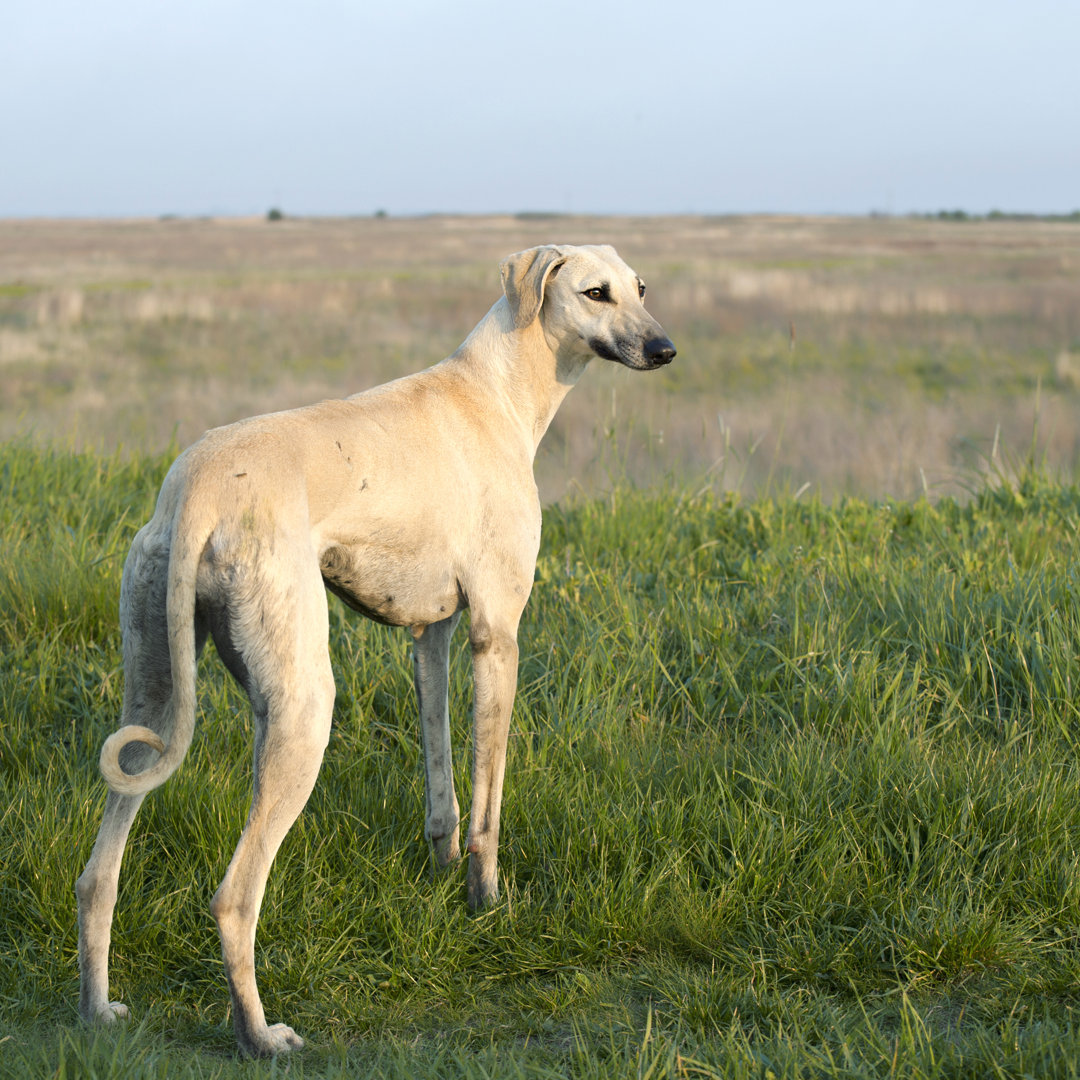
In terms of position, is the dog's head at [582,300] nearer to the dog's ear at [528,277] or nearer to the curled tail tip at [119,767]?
the dog's ear at [528,277]

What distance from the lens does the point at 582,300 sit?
3.60 metres

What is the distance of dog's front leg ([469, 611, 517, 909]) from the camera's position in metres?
3.35

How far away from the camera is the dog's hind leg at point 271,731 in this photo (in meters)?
2.71

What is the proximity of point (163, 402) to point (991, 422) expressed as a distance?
38.6 feet

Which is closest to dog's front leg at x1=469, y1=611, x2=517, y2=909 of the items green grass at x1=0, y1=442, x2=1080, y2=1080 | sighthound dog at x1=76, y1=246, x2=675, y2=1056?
sighthound dog at x1=76, y1=246, x2=675, y2=1056

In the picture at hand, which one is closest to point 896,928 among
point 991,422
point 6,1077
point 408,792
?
point 408,792

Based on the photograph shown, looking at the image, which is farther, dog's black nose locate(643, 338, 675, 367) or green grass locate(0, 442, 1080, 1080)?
dog's black nose locate(643, 338, 675, 367)

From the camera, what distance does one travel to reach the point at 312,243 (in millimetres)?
57750

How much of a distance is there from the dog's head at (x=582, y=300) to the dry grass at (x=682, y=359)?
1612 mm

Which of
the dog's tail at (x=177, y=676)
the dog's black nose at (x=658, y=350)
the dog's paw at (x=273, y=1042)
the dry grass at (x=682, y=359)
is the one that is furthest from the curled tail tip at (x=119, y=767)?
the dry grass at (x=682, y=359)

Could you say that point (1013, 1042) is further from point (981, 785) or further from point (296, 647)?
point (296, 647)

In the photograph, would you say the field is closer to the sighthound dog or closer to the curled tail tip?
the sighthound dog

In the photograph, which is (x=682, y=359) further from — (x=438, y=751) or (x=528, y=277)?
(x=438, y=751)

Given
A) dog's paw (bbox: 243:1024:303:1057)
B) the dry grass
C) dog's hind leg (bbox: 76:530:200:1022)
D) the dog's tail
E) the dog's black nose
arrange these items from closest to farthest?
the dog's tail, dog's paw (bbox: 243:1024:303:1057), dog's hind leg (bbox: 76:530:200:1022), the dog's black nose, the dry grass
